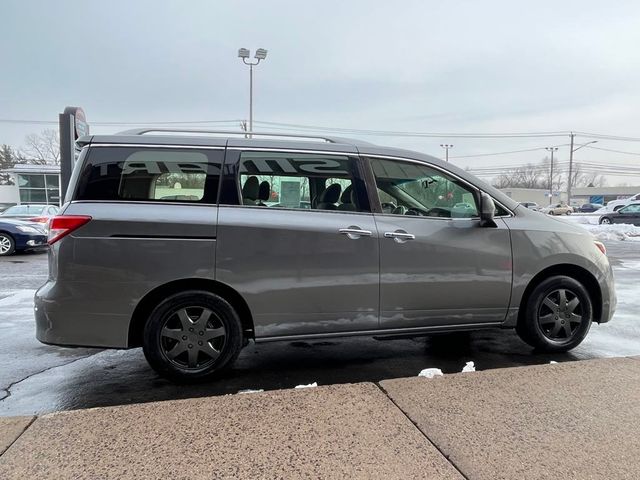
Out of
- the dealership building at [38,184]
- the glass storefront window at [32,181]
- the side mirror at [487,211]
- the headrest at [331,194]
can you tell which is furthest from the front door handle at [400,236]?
the glass storefront window at [32,181]

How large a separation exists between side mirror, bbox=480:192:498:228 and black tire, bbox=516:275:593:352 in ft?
2.56

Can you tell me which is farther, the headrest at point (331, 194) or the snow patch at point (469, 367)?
the snow patch at point (469, 367)

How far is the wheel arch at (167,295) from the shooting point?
360cm

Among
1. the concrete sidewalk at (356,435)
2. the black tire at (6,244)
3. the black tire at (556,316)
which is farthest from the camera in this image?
the black tire at (6,244)

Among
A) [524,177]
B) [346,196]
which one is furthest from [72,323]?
[524,177]

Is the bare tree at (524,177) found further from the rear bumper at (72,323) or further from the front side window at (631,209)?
the rear bumper at (72,323)

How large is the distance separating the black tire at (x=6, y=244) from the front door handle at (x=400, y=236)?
39.2 feet

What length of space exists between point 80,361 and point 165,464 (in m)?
2.41

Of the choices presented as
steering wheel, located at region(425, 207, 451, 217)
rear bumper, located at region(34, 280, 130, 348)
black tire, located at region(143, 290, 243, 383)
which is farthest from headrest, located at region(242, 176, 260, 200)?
steering wheel, located at region(425, 207, 451, 217)

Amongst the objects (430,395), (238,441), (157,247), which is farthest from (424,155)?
(238,441)

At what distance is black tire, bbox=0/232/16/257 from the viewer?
12.2 meters

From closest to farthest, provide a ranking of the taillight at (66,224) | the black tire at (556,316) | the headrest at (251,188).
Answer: the taillight at (66,224)
the headrest at (251,188)
the black tire at (556,316)

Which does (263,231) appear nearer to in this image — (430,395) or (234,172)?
(234,172)

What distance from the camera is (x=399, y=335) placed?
407cm
